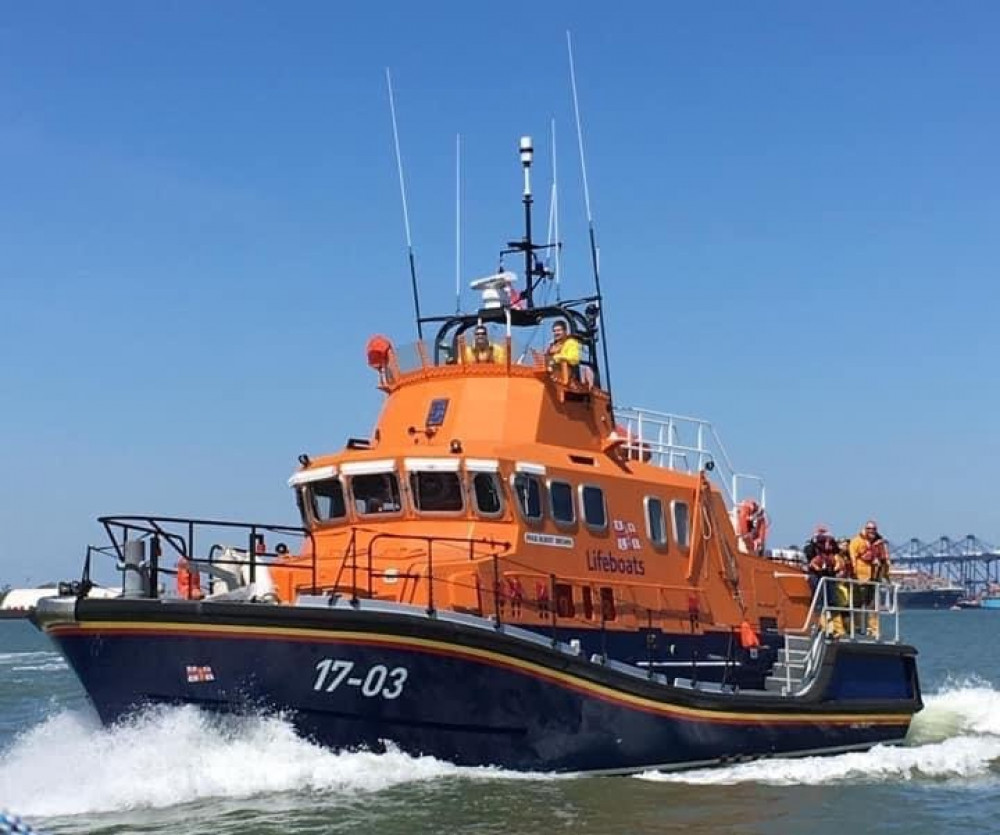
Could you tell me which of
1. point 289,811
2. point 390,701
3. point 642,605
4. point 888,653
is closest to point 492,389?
point 642,605

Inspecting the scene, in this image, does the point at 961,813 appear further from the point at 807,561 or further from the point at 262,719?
the point at 262,719

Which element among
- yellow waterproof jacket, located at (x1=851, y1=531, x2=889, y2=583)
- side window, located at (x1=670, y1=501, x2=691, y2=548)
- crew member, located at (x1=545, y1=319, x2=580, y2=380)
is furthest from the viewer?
yellow waterproof jacket, located at (x1=851, y1=531, x2=889, y2=583)

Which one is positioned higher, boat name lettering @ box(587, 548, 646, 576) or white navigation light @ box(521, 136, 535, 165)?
white navigation light @ box(521, 136, 535, 165)

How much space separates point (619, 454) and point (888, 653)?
12.9 feet

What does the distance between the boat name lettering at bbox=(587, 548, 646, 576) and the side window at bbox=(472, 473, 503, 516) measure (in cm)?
105

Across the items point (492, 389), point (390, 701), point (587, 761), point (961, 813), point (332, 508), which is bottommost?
point (961, 813)

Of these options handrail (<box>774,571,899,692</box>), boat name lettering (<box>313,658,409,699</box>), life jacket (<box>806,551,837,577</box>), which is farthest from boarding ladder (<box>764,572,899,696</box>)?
boat name lettering (<box>313,658,409,699</box>)

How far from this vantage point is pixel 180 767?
9773mm

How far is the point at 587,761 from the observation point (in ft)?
36.6

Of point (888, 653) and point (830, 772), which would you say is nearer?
point (830, 772)

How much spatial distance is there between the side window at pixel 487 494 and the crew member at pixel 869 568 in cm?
525

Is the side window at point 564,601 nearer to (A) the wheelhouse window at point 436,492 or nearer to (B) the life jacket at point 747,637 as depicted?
(A) the wheelhouse window at point 436,492

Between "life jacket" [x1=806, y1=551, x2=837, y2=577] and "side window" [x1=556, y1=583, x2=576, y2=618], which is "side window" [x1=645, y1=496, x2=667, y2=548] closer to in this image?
"side window" [x1=556, y1=583, x2=576, y2=618]

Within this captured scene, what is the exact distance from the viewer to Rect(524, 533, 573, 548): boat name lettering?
1163 centimetres
